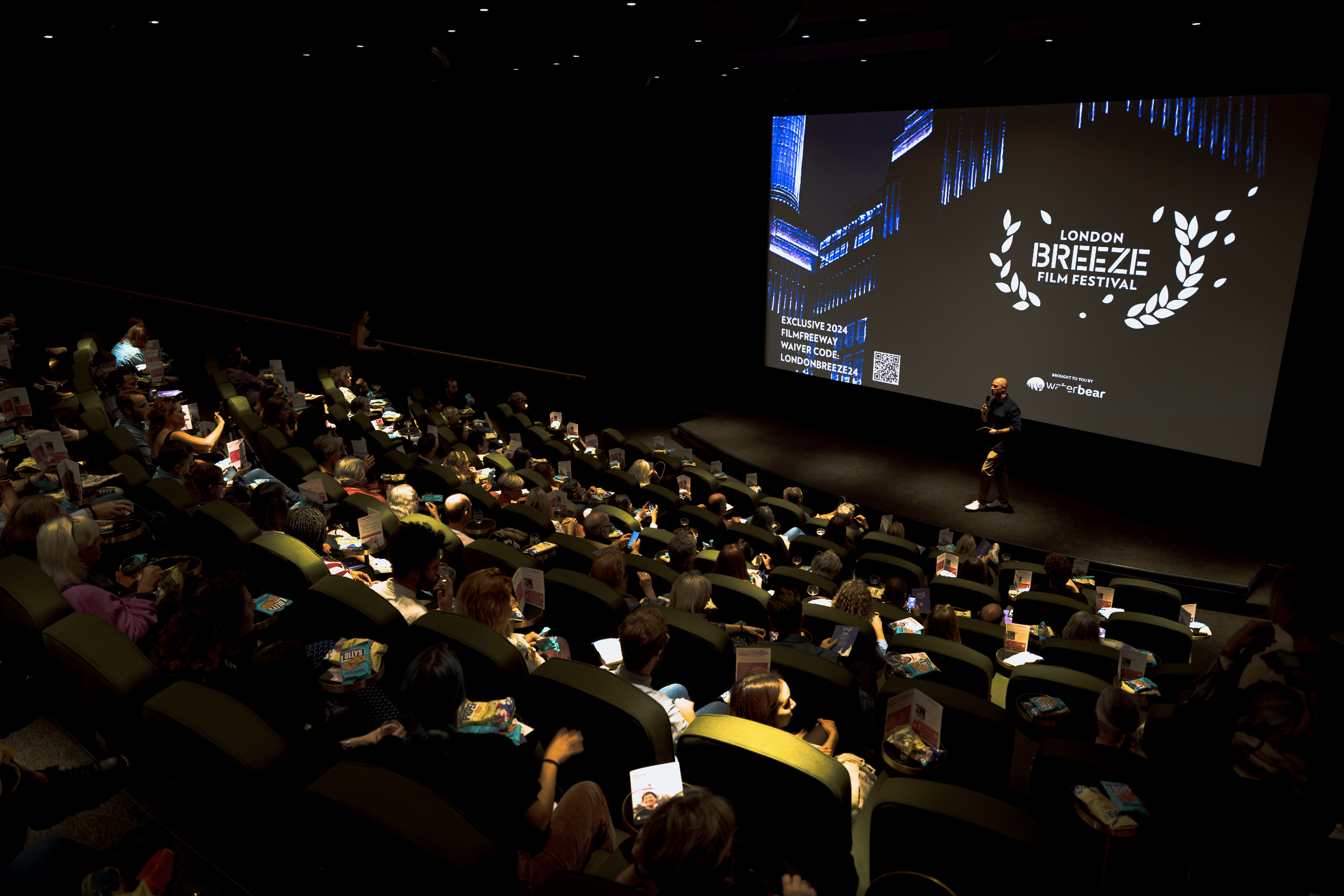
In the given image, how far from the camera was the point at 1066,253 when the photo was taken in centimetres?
826

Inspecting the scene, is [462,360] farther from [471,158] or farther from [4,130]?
[4,130]

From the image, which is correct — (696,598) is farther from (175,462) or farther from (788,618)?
(175,462)

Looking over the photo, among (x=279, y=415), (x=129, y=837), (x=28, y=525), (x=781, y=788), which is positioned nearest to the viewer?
(x=781, y=788)

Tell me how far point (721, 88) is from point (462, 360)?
18.5 feet

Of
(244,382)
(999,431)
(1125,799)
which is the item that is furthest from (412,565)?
(999,431)

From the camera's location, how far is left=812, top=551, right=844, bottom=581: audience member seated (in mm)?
4961

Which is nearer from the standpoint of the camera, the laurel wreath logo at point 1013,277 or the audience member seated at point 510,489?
the audience member seated at point 510,489

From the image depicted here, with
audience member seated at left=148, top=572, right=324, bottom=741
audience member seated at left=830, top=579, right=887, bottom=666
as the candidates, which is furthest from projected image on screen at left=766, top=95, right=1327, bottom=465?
audience member seated at left=148, top=572, right=324, bottom=741

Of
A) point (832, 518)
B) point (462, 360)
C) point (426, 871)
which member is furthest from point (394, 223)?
point (426, 871)

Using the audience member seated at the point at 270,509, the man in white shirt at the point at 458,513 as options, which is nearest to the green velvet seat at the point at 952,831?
the audience member seated at the point at 270,509

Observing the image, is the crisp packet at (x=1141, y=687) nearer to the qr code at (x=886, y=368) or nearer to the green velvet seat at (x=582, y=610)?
the green velvet seat at (x=582, y=610)

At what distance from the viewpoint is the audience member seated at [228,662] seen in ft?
7.30

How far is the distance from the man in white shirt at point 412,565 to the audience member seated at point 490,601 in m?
0.42

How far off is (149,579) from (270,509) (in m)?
0.65
